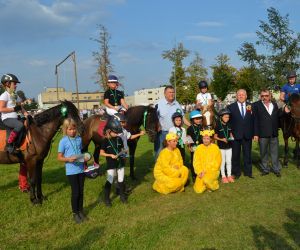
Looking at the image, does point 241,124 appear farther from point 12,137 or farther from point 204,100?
point 12,137

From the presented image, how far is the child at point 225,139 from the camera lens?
26.0ft

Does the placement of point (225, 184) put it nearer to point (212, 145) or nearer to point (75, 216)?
point (212, 145)

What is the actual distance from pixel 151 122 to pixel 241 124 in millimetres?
2238

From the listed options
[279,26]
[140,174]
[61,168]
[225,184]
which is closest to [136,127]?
[140,174]

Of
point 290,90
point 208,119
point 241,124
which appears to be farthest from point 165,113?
point 290,90

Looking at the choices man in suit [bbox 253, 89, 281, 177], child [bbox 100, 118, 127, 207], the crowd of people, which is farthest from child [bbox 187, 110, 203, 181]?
child [bbox 100, 118, 127, 207]

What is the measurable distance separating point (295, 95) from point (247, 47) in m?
21.5

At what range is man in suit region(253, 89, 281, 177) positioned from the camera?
26.8 feet

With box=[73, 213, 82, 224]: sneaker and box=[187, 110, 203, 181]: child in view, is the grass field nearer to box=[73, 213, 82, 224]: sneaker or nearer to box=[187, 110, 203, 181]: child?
box=[73, 213, 82, 224]: sneaker

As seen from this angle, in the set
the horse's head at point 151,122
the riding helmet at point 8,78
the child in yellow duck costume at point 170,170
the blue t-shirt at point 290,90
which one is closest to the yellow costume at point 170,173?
the child in yellow duck costume at point 170,170

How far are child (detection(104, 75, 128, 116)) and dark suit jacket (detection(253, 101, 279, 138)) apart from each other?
3394mm

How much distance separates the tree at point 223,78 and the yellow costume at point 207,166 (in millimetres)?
41925

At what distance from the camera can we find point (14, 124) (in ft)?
21.7

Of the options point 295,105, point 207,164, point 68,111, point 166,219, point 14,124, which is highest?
point 68,111
